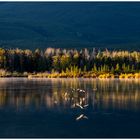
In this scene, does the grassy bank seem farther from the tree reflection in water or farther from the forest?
the tree reflection in water

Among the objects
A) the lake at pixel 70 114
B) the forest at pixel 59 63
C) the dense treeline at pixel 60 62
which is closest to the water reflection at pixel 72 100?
the lake at pixel 70 114

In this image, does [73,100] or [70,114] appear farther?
[73,100]

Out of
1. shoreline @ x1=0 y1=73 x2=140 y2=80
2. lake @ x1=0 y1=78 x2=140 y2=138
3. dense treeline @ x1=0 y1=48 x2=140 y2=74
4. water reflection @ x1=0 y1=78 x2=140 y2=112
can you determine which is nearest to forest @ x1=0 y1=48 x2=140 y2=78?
dense treeline @ x1=0 y1=48 x2=140 y2=74

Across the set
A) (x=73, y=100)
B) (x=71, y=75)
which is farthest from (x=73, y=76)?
(x=73, y=100)

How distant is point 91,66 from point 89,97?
46404 mm

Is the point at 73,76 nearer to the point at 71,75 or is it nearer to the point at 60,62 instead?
the point at 71,75

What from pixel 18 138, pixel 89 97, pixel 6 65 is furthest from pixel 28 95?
pixel 6 65

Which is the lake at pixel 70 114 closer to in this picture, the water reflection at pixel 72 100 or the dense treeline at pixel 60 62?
the water reflection at pixel 72 100

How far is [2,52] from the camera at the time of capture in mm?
87875

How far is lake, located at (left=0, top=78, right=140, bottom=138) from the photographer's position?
85.7 feet

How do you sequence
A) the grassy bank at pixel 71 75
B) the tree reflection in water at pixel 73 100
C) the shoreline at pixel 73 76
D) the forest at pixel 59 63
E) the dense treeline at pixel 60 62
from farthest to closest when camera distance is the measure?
the dense treeline at pixel 60 62 < the forest at pixel 59 63 < the grassy bank at pixel 71 75 < the shoreline at pixel 73 76 < the tree reflection in water at pixel 73 100

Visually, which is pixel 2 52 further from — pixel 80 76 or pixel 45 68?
pixel 80 76

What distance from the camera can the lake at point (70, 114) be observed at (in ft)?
85.7

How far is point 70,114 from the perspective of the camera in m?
31.9
